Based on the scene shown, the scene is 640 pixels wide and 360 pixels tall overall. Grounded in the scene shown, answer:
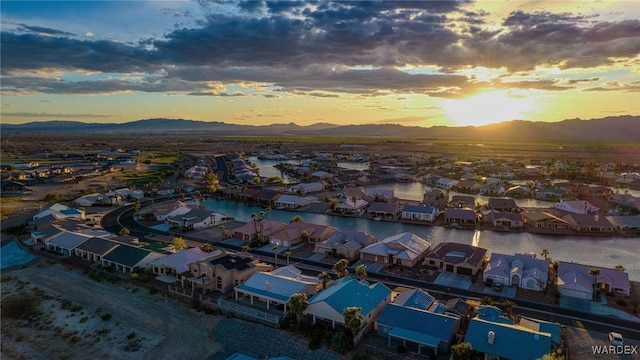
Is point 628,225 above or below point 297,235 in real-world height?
above

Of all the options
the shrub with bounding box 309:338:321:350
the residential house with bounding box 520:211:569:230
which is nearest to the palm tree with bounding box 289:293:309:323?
the shrub with bounding box 309:338:321:350

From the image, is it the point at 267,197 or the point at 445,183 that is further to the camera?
the point at 445,183

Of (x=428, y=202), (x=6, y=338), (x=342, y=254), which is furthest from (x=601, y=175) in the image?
(x=6, y=338)

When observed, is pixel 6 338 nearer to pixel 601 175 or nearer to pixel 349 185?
pixel 349 185

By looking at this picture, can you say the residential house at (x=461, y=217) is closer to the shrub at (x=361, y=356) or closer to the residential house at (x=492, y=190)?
the residential house at (x=492, y=190)

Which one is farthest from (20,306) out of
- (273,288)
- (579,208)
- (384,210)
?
(579,208)

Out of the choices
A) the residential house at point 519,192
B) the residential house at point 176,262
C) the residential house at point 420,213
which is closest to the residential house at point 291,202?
the residential house at point 420,213

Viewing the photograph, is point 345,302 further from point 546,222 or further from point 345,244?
point 546,222
